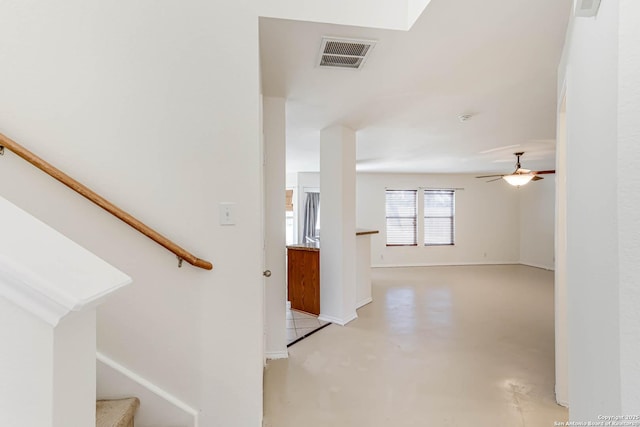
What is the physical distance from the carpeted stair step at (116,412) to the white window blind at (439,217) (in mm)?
7075

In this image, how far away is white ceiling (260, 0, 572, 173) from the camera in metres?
1.67

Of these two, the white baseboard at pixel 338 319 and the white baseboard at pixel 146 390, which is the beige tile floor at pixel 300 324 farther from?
the white baseboard at pixel 146 390

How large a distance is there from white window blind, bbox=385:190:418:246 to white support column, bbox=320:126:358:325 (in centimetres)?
403

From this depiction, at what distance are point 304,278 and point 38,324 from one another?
3.53 m

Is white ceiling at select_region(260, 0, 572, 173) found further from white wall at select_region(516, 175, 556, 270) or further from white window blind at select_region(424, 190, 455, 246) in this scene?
white wall at select_region(516, 175, 556, 270)

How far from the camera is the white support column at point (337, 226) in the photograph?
3.53 meters

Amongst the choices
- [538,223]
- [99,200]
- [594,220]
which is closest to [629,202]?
[594,220]

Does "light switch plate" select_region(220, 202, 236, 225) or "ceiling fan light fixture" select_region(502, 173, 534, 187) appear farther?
"ceiling fan light fixture" select_region(502, 173, 534, 187)

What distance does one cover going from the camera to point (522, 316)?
3930 mm

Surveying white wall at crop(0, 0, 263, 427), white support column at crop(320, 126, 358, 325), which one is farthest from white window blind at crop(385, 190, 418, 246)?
white wall at crop(0, 0, 263, 427)

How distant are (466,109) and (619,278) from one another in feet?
8.88

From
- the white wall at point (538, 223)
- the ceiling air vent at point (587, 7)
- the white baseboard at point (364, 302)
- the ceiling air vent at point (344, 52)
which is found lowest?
the white baseboard at point (364, 302)

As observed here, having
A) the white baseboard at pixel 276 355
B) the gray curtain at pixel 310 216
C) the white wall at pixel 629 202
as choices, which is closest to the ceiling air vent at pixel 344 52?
the white wall at pixel 629 202

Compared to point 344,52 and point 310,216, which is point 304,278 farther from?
point 310,216
